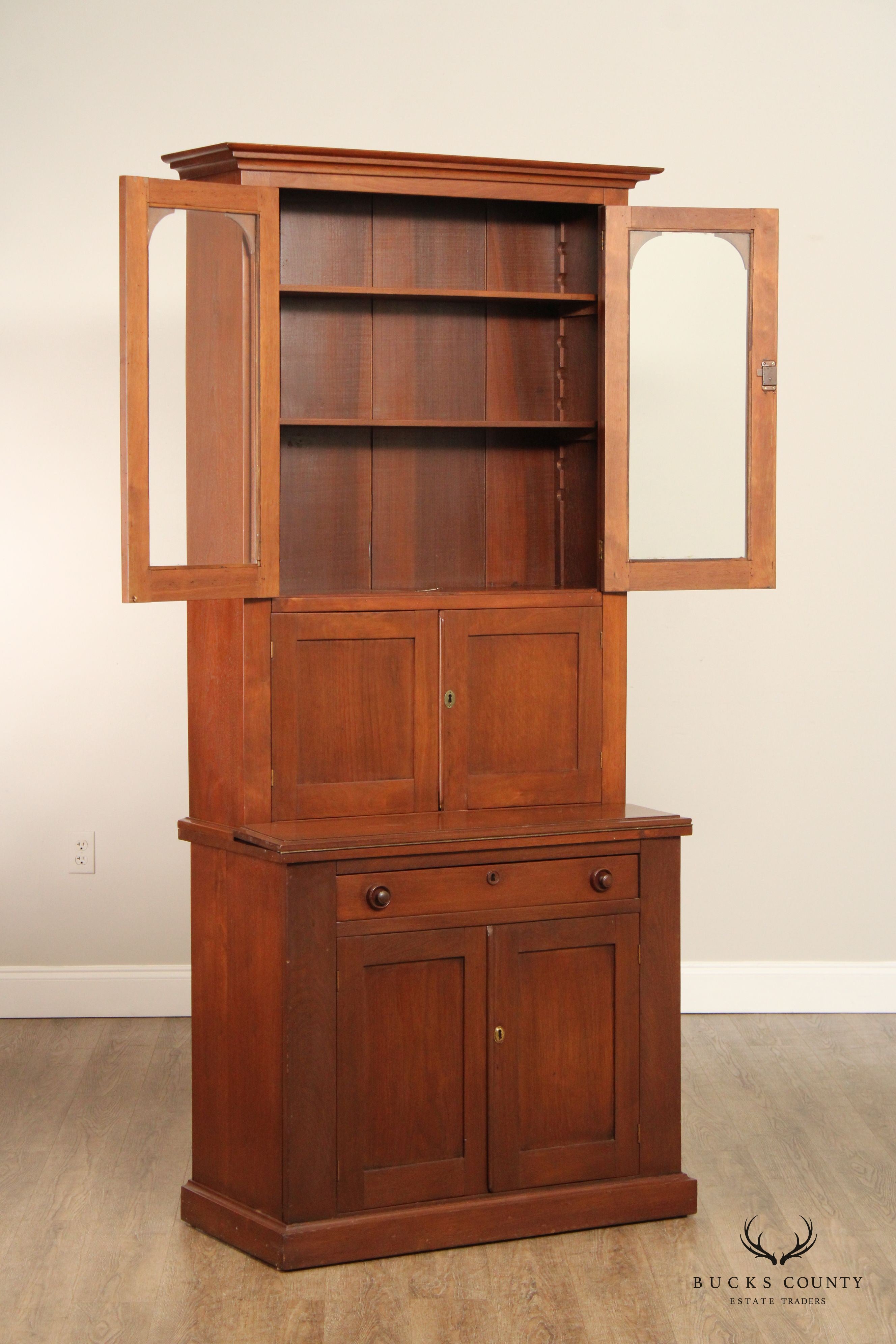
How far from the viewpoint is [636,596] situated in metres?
4.29

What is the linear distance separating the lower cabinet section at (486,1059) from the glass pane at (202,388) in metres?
0.91

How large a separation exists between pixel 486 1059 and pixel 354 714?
803mm


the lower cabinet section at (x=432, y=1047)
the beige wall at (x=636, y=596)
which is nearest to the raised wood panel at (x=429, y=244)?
the beige wall at (x=636, y=596)

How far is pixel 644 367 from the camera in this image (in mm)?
3109

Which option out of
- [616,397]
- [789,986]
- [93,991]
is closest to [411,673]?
[616,397]

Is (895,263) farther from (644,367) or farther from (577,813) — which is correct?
(577,813)

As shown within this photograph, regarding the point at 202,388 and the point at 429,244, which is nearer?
the point at 202,388

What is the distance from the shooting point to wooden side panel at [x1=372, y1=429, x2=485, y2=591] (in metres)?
3.41

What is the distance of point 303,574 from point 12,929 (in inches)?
67.4

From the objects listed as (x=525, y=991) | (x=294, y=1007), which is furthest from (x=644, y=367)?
(x=294, y=1007)

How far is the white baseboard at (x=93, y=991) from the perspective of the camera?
4.25m

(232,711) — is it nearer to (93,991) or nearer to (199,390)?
(199,390)

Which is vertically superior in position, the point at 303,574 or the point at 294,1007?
the point at 303,574

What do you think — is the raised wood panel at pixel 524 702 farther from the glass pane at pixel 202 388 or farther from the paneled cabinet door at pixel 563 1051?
the glass pane at pixel 202 388
